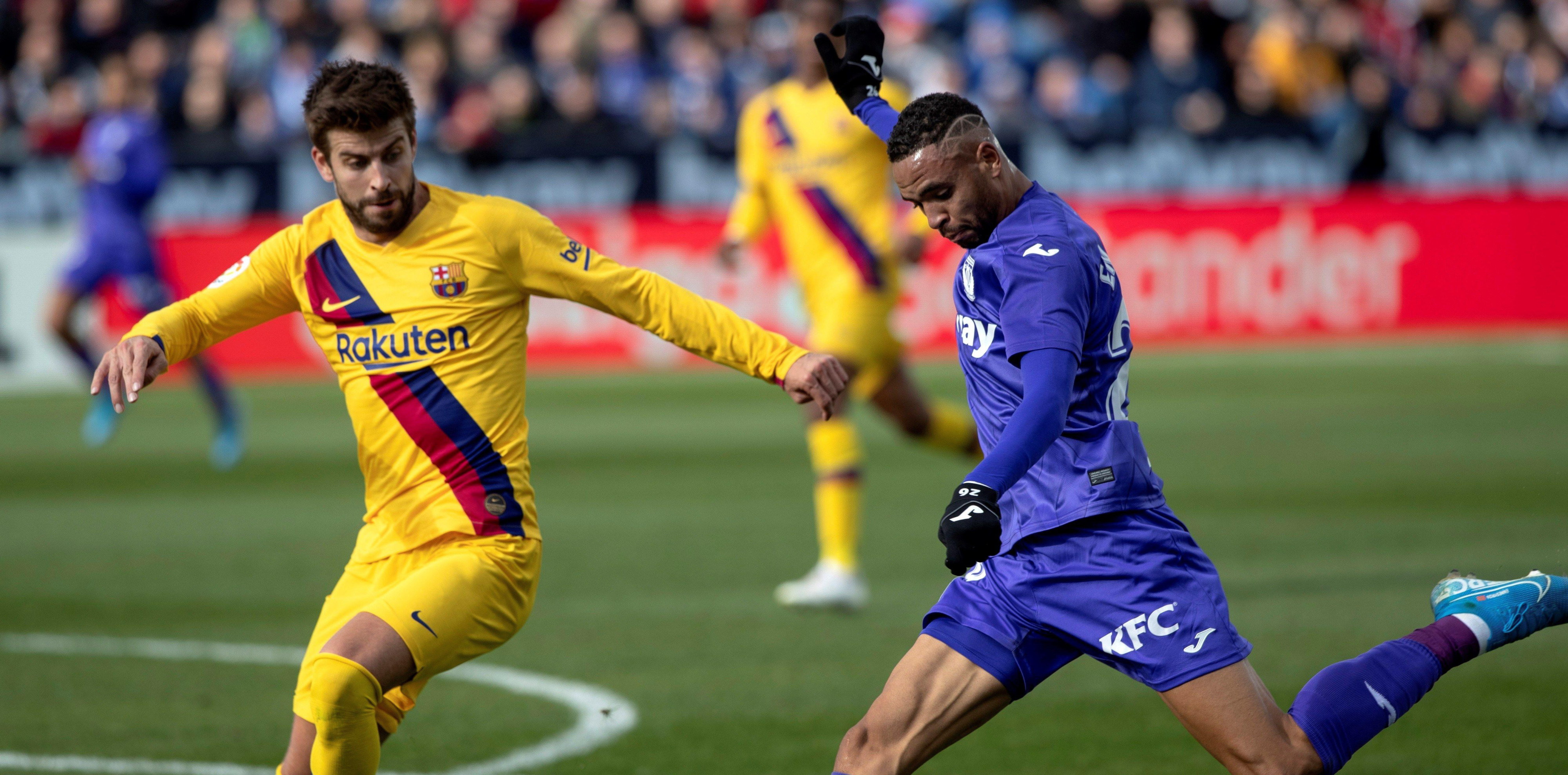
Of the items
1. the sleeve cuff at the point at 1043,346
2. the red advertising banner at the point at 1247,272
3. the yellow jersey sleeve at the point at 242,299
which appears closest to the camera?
the sleeve cuff at the point at 1043,346

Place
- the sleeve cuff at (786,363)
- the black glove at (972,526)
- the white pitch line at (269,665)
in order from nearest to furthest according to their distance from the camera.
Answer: the black glove at (972,526), the sleeve cuff at (786,363), the white pitch line at (269,665)

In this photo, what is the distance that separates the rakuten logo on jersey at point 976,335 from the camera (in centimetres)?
403

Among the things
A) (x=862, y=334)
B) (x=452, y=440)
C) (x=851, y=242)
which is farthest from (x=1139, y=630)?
(x=851, y=242)

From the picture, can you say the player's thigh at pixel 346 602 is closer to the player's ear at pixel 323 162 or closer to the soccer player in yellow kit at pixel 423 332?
the soccer player in yellow kit at pixel 423 332

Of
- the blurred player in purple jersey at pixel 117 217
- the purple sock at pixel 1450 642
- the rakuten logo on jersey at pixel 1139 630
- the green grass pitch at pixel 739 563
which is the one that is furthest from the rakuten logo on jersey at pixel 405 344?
the blurred player in purple jersey at pixel 117 217

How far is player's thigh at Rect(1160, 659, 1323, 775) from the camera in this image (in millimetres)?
3854

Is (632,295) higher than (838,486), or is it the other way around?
(632,295)

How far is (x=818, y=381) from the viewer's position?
4.23 m

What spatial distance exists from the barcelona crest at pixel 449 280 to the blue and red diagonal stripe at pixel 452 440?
7.8 inches

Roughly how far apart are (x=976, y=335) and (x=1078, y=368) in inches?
14.3

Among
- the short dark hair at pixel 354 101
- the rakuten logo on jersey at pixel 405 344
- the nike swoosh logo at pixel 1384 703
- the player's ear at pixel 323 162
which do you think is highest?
the short dark hair at pixel 354 101

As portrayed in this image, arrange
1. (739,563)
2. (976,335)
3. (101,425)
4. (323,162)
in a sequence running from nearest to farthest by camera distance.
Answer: (976,335) → (323,162) → (739,563) → (101,425)

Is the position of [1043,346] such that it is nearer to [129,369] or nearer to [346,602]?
[346,602]

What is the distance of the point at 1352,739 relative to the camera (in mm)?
4016
